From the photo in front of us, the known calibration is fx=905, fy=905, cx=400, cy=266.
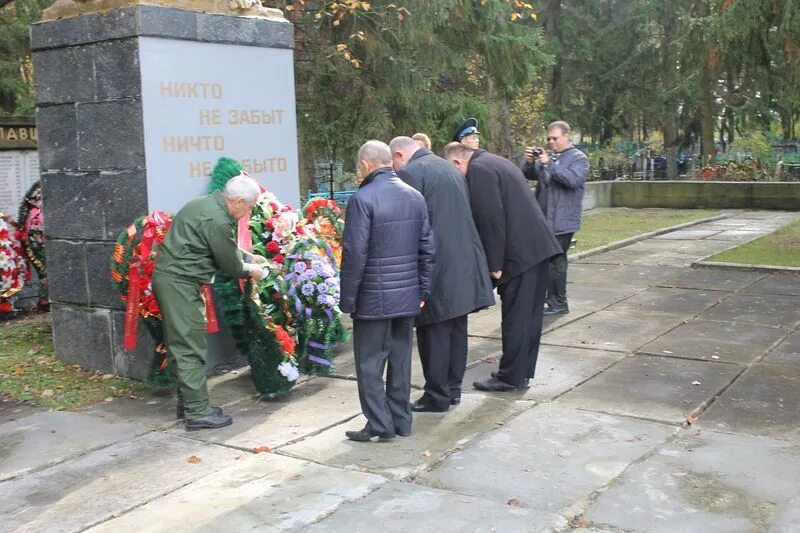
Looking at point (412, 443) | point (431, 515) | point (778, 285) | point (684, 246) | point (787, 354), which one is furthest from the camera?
point (684, 246)

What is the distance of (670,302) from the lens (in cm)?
945

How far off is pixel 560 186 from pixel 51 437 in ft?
17.1

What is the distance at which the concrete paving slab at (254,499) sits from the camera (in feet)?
13.6

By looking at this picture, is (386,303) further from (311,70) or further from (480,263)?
(311,70)

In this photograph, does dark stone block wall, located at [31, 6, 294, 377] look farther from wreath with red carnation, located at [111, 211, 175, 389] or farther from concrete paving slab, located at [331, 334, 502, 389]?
concrete paving slab, located at [331, 334, 502, 389]

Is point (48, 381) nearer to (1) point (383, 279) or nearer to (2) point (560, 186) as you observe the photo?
(1) point (383, 279)

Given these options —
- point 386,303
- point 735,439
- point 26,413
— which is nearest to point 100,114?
point 26,413

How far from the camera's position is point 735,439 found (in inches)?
203

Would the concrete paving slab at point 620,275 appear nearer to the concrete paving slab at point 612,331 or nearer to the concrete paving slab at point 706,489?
the concrete paving slab at point 612,331

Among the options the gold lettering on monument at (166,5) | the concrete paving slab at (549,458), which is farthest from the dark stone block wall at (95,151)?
the concrete paving slab at (549,458)

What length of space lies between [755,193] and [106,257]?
17.3 meters

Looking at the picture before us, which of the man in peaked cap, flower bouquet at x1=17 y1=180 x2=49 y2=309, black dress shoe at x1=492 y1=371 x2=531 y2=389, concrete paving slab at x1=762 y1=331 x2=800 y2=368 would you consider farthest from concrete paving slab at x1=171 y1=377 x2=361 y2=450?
flower bouquet at x1=17 y1=180 x2=49 y2=309

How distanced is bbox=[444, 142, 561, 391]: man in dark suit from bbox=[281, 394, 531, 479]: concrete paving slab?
40cm

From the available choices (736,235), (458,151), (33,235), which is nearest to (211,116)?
(458,151)
